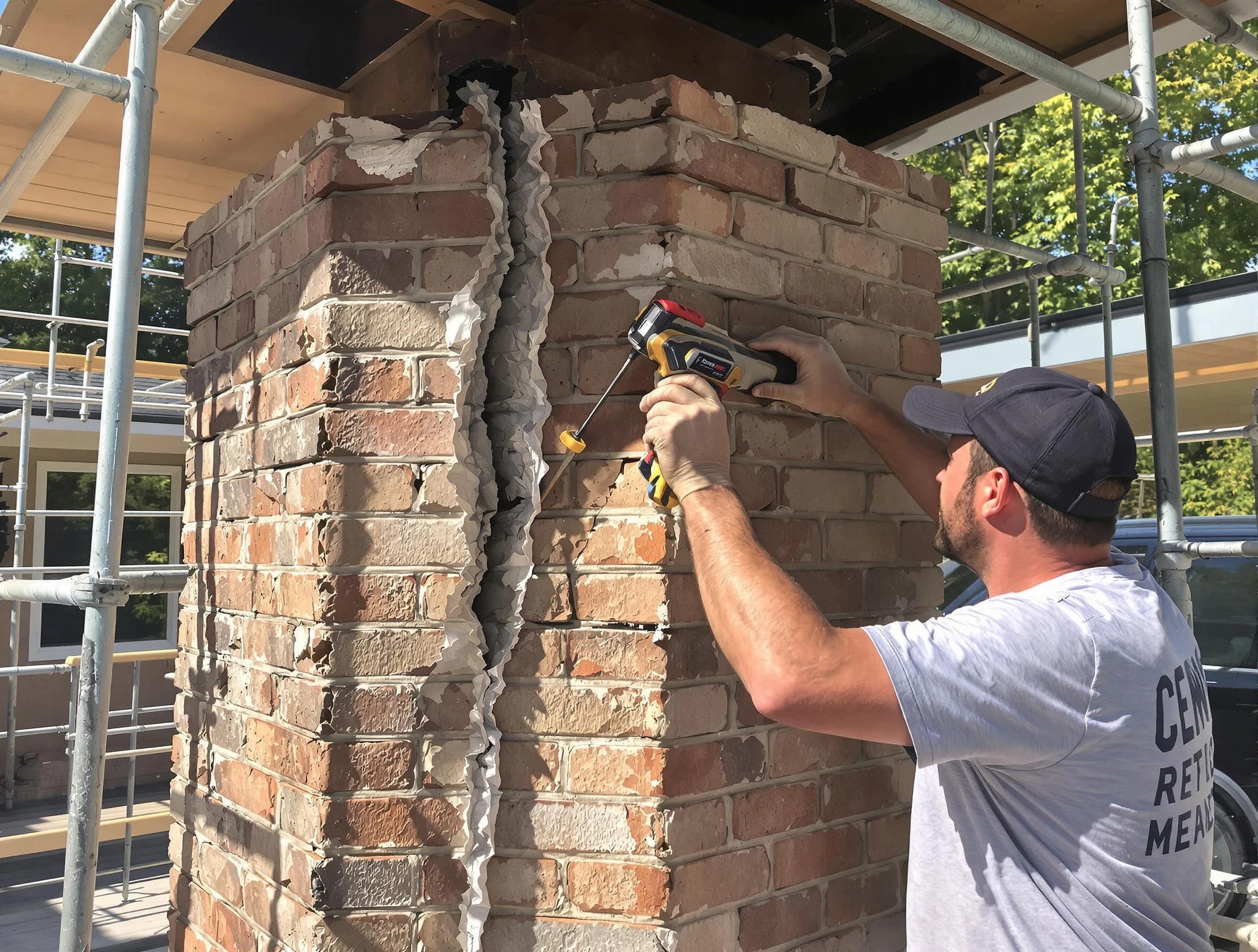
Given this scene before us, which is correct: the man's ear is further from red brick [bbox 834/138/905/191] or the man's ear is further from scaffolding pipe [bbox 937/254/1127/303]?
scaffolding pipe [bbox 937/254/1127/303]

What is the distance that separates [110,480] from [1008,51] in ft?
6.13

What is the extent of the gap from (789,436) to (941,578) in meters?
0.59

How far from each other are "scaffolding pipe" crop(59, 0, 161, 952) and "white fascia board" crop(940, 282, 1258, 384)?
4474mm

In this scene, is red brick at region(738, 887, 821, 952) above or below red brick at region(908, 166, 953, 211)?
below

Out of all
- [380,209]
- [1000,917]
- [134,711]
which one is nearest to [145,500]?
[134,711]

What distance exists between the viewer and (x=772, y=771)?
1.80 metres

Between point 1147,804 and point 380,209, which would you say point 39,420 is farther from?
point 1147,804

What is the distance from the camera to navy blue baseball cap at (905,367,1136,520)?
153 cm

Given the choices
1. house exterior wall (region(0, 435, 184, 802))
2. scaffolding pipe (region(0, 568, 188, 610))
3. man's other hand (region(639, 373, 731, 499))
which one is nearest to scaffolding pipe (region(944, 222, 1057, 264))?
man's other hand (region(639, 373, 731, 499))

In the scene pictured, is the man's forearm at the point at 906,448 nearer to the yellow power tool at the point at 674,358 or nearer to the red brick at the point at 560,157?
the yellow power tool at the point at 674,358

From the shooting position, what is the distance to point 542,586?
5.64ft

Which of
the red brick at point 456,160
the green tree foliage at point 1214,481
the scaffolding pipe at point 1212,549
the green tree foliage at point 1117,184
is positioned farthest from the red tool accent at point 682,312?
the green tree foliage at point 1117,184

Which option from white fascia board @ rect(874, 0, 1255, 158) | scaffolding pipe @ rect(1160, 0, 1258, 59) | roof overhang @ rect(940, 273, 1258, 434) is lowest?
scaffolding pipe @ rect(1160, 0, 1258, 59)

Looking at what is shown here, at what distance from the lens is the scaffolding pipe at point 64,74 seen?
5.32ft
